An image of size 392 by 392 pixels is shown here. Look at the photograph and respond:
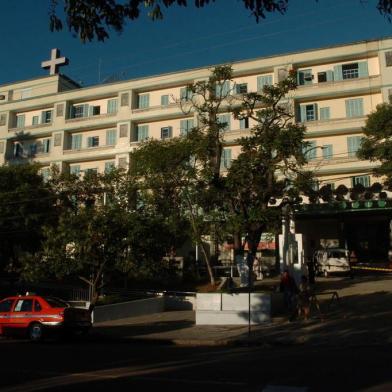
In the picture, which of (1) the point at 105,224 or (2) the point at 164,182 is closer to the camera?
(1) the point at 105,224

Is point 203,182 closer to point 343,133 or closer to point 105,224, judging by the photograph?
point 105,224

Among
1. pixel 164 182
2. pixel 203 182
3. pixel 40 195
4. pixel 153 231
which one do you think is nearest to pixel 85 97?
pixel 40 195

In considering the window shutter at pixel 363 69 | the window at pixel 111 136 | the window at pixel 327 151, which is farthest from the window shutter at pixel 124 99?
the window shutter at pixel 363 69

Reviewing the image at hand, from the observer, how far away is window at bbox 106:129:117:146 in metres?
47.7

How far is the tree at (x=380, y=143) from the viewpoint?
31.3m

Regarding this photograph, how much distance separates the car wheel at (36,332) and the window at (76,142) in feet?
116

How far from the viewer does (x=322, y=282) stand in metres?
29.2

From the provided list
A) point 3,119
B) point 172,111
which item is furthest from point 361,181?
point 3,119

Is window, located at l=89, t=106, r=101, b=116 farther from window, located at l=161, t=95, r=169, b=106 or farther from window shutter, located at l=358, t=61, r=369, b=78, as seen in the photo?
window shutter, located at l=358, t=61, r=369, b=78

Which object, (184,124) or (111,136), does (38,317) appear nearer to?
(184,124)

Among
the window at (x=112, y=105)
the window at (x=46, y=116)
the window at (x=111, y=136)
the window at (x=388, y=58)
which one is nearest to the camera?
the window at (x=388, y=58)

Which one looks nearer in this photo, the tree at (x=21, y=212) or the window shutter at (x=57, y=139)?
the tree at (x=21, y=212)

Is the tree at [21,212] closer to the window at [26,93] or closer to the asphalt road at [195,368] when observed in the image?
the asphalt road at [195,368]

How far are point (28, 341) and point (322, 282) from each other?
18364mm
